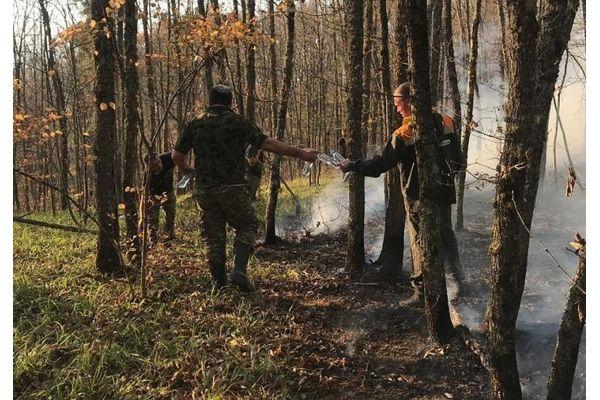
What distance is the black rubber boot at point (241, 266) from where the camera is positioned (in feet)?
17.0

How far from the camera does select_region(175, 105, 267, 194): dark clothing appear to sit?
4.96 meters

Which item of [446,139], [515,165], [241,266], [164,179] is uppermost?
[446,139]

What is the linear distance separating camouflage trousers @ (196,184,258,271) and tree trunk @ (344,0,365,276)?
149cm

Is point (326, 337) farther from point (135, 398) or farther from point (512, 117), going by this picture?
point (512, 117)

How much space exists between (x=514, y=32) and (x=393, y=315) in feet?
10.4

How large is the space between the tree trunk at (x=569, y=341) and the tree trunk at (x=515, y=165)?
23 centimetres

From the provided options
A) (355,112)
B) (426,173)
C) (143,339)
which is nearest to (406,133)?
(426,173)

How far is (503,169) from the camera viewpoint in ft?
9.07

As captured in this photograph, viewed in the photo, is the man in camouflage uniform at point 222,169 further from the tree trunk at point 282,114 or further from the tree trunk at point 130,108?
the tree trunk at point 282,114

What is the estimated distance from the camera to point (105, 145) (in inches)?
221

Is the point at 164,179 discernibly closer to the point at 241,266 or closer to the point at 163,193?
the point at 163,193

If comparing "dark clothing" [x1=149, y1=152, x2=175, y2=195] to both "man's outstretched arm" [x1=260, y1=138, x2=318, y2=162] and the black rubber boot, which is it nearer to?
the black rubber boot

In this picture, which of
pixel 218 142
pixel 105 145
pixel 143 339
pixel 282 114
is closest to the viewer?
pixel 143 339

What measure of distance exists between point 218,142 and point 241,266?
4.76ft
